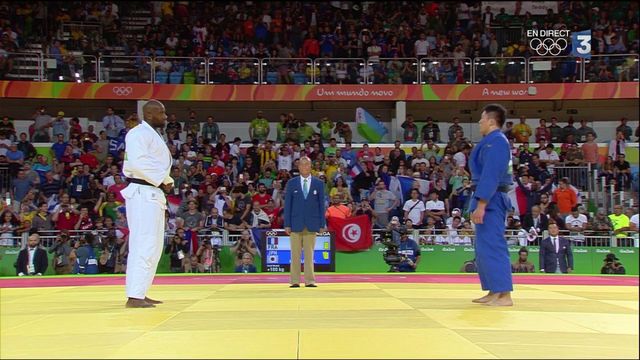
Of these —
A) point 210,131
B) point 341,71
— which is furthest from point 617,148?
point 210,131

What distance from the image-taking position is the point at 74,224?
17.2 metres

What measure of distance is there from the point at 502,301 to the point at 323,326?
2310 millimetres

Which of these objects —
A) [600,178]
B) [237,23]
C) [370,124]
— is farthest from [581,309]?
[237,23]

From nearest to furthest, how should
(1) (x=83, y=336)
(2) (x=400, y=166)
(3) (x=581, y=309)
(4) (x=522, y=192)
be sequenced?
1. (1) (x=83, y=336)
2. (3) (x=581, y=309)
3. (4) (x=522, y=192)
4. (2) (x=400, y=166)

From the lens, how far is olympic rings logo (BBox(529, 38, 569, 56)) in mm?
23406

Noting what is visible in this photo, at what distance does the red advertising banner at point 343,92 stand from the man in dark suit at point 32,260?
10504 millimetres

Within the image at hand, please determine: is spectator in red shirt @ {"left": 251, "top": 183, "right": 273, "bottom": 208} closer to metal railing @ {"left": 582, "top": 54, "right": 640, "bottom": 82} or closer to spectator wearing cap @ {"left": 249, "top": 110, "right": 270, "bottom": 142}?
spectator wearing cap @ {"left": 249, "top": 110, "right": 270, "bottom": 142}

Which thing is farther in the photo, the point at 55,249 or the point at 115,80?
the point at 115,80

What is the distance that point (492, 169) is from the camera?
A: 741cm

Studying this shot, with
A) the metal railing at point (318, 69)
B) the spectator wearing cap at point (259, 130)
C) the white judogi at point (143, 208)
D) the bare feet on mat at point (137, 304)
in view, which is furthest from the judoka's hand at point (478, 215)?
the spectator wearing cap at point (259, 130)

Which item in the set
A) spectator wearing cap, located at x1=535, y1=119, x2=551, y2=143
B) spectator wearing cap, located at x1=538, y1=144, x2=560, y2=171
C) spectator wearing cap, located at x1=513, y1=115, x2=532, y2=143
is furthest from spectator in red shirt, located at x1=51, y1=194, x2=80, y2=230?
spectator wearing cap, located at x1=535, y1=119, x2=551, y2=143

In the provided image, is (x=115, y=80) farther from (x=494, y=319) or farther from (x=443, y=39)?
(x=494, y=319)

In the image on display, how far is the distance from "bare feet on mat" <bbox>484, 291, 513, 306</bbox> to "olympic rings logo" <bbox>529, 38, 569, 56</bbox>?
56.9ft

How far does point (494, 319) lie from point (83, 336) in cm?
317
